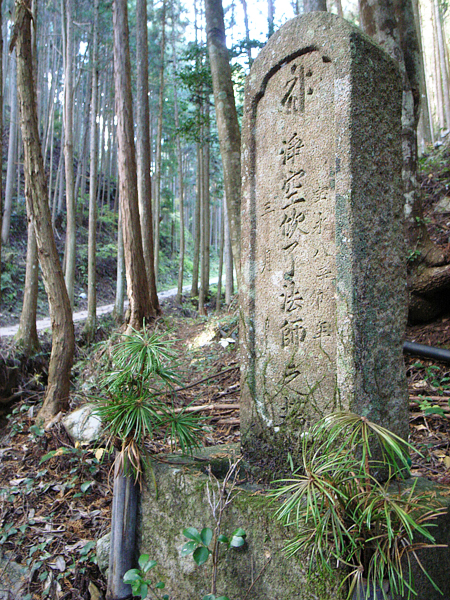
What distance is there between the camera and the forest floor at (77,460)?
2.82 meters

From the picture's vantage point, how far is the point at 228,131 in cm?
530

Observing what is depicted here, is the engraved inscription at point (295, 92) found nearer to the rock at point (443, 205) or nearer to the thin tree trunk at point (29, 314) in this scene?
the rock at point (443, 205)

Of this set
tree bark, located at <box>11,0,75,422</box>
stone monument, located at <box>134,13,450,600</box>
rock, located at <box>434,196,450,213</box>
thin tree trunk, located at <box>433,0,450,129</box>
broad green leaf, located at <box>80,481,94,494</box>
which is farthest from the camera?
thin tree trunk, located at <box>433,0,450,129</box>

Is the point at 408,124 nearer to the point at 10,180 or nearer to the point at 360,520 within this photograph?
the point at 360,520

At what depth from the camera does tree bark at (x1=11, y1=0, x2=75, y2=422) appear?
4637 millimetres

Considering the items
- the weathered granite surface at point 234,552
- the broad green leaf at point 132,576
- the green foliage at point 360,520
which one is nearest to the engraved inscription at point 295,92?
the green foliage at point 360,520

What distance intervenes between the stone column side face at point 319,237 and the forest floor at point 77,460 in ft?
1.48

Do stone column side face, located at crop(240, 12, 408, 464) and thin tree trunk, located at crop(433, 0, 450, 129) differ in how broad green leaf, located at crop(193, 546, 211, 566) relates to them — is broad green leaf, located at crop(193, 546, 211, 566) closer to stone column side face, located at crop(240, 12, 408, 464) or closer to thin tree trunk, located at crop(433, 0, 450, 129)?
stone column side face, located at crop(240, 12, 408, 464)

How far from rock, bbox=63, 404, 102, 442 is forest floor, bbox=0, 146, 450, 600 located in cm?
8

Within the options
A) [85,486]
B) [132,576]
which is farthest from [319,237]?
[85,486]

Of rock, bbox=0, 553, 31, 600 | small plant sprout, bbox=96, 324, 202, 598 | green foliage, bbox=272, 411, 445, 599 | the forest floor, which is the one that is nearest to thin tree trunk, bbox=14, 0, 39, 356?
the forest floor

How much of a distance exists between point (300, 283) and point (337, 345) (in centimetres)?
43

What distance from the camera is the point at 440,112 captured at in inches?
611

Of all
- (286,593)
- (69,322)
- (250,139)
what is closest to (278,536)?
(286,593)
